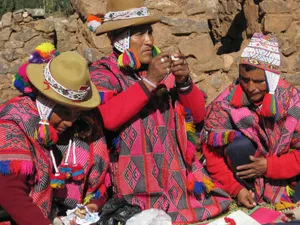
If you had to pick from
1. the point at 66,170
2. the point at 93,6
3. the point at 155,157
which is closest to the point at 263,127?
the point at 155,157

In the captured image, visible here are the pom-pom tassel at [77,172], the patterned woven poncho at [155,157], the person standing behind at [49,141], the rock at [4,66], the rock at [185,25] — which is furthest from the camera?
the rock at [4,66]

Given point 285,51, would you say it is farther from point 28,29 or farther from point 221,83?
point 28,29

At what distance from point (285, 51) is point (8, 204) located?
9.60 ft

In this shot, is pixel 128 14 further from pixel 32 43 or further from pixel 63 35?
pixel 32 43

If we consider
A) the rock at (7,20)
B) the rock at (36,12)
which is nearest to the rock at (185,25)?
the rock at (36,12)

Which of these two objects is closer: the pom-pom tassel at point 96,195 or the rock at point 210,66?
the pom-pom tassel at point 96,195

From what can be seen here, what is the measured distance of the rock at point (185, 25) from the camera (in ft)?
16.0

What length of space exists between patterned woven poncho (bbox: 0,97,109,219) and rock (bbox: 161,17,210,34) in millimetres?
1669

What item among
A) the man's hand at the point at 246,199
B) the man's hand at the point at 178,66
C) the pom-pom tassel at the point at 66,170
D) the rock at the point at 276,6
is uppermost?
the man's hand at the point at 178,66

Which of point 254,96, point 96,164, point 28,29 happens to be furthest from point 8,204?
point 28,29

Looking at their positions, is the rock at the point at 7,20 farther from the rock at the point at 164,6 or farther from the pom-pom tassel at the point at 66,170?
the pom-pom tassel at the point at 66,170

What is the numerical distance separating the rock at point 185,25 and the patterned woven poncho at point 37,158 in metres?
1.67

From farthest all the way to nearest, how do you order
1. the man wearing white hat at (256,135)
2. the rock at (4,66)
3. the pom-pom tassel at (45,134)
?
the rock at (4,66) < the man wearing white hat at (256,135) < the pom-pom tassel at (45,134)

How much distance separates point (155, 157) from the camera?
3.74m
